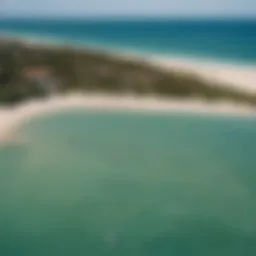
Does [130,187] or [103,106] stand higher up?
[103,106]

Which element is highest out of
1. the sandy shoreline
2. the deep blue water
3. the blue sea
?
the deep blue water

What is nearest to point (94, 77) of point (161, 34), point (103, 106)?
point (103, 106)

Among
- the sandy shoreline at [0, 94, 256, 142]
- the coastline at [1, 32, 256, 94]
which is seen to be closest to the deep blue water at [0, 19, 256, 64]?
the coastline at [1, 32, 256, 94]

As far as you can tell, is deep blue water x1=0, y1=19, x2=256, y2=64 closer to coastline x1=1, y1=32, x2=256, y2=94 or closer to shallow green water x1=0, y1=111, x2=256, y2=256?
coastline x1=1, y1=32, x2=256, y2=94

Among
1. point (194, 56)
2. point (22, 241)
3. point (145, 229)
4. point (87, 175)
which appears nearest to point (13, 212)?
point (22, 241)

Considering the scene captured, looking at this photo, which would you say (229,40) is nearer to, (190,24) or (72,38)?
(190,24)

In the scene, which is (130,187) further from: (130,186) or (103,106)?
(103,106)

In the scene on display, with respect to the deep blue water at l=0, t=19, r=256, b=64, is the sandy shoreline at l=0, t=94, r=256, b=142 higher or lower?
lower
